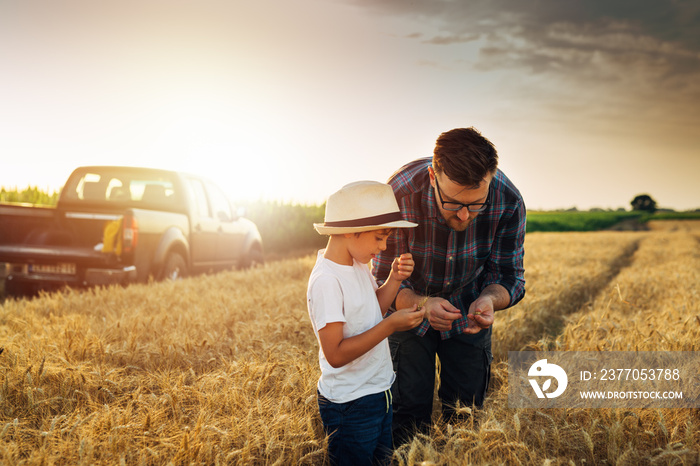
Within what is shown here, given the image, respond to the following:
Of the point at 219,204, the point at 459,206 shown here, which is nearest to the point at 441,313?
the point at 459,206

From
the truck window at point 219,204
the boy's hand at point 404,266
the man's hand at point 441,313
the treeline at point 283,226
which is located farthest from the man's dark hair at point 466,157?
the treeline at point 283,226

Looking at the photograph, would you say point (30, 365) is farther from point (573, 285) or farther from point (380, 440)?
point (573, 285)

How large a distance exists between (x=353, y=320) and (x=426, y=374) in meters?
Result: 1.14

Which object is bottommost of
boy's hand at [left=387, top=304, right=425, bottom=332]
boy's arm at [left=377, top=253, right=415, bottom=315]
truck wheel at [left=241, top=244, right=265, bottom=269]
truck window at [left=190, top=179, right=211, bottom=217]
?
truck wheel at [left=241, top=244, right=265, bottom=269]

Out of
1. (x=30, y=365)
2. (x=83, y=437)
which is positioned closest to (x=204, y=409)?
(x=83, y=437)

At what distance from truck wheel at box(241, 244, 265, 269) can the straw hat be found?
341 inches

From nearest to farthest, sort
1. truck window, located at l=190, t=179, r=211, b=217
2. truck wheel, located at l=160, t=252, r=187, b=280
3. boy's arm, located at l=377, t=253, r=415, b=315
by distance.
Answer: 1. boy's arm, located at l=377, t=253, r=415, b=315
2. truck wheel, located at l=160, t=252, r=187, b=280
3. truck window, located at l=190, t=179, r=211, b=217

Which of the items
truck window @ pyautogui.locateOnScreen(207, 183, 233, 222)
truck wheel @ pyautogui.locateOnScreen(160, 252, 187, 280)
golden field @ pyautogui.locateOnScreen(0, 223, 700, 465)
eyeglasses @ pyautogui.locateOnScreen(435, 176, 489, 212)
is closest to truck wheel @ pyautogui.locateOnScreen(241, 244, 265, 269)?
truck window @ pyautogui.locateOnScreen(207, 183, 233, 222)

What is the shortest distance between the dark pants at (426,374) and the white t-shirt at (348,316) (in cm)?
74

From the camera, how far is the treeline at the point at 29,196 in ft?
44.8

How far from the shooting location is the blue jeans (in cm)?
245

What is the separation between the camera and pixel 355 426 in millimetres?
2447

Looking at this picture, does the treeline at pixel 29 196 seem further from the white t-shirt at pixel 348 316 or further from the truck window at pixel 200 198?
the white t-shirt at pixel 348 316

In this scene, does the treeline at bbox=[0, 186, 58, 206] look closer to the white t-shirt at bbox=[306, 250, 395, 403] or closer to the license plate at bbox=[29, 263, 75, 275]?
the license plate at bbox=[29, 263, 75, 275]
